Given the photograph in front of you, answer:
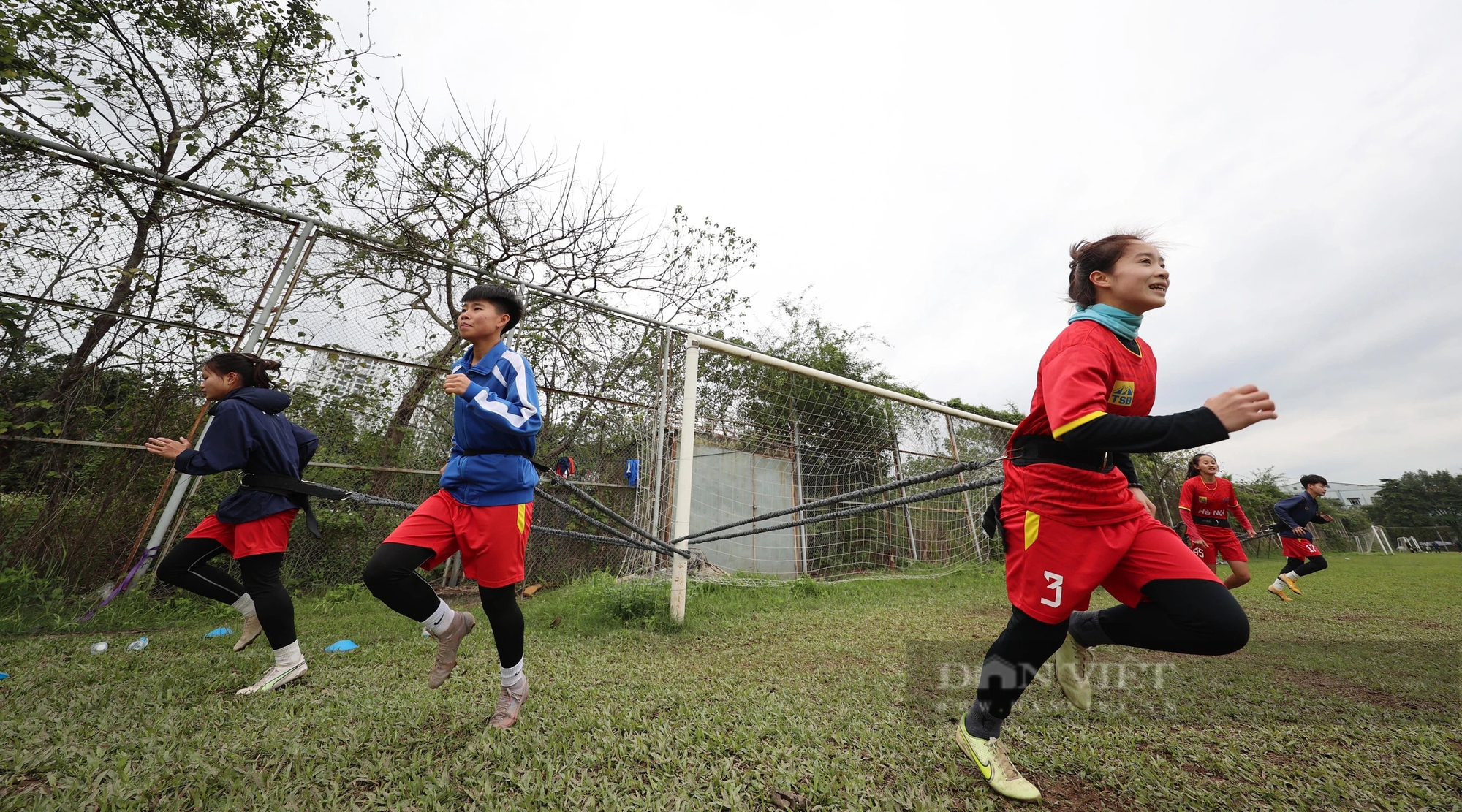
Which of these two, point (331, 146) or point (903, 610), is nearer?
point (903, 610)

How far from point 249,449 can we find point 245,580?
2.08 feet

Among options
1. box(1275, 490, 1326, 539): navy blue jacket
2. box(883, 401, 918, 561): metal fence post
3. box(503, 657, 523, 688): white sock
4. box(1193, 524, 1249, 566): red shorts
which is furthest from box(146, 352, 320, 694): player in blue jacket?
box(1275, 490, 1326, 539): navy blue jacket

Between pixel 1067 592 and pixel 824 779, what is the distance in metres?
0.90

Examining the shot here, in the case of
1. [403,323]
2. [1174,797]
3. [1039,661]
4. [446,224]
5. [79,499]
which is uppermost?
[446,224]

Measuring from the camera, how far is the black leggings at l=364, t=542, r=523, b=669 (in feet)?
6.57

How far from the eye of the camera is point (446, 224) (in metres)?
6.45

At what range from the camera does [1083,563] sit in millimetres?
1575

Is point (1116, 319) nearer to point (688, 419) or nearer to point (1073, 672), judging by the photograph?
point (1073, 672)

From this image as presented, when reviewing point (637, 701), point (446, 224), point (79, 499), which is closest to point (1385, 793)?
point (637, 701)

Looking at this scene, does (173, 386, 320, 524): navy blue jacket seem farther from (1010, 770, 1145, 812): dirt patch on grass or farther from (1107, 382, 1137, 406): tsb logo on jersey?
(1107, 382, 1137, 406): tsb logo on jersey

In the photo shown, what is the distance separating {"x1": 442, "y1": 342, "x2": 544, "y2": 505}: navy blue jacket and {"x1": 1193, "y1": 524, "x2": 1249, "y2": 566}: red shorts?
6.86m

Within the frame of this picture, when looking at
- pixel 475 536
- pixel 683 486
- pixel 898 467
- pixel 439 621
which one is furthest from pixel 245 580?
pixel 898 467

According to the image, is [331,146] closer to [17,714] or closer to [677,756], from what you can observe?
[17,714]

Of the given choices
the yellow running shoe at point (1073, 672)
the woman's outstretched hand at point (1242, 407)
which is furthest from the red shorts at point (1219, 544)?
the woman's outstretched hand at point (1242, 407)
